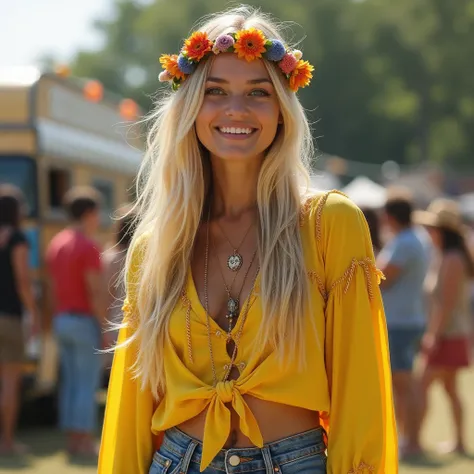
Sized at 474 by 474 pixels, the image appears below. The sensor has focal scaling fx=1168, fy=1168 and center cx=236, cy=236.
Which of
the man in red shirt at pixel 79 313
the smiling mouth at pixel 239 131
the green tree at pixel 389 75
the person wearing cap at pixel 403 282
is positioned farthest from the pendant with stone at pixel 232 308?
the green tree at pixel 389 75

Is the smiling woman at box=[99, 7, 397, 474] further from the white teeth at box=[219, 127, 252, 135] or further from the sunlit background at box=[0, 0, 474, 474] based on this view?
the sunlit background at box=[0, 0, 474, 474]

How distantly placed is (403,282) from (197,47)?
203 inches

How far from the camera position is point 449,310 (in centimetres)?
849

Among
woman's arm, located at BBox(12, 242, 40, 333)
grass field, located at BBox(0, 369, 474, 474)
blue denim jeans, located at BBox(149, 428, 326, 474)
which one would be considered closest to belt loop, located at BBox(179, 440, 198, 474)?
blue denim jeans, located at BBox(149, 428, 326, 474)

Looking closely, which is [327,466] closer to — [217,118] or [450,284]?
[217,118]

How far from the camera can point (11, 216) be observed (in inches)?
331

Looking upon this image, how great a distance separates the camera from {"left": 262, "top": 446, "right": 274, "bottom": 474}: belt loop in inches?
119

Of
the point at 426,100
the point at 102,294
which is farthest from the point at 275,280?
the point at 426,100

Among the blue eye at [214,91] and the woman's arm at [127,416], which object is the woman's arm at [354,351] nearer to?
the blue eye at [214,91]

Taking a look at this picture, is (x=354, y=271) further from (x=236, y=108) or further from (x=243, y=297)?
(x=236, y=108)

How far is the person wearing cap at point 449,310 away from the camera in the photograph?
8500 millimetres

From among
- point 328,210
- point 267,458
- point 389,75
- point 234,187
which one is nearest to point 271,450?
point 267,458

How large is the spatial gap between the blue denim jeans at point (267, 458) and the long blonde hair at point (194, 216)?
24 cm

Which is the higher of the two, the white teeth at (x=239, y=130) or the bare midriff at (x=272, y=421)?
the white teeth at (x=239, y=130)
